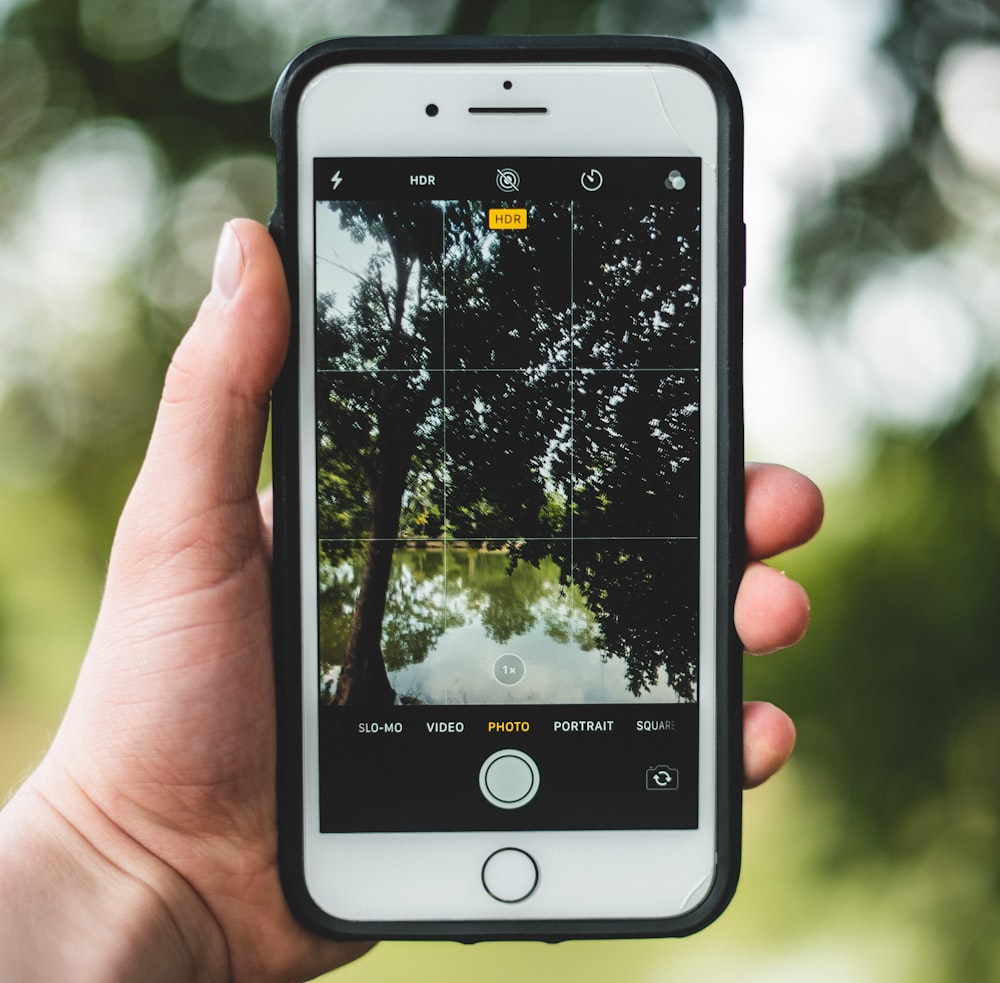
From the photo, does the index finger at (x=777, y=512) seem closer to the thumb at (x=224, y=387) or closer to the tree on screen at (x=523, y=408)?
the tree on screen at (x=523, y=408)

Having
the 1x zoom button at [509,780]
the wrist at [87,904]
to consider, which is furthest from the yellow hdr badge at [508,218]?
the wrist at [87,904]

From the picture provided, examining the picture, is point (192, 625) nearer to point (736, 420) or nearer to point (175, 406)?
point (175, 406)

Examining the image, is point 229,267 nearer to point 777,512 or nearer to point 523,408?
point 523,408

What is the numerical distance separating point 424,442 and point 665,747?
32cm

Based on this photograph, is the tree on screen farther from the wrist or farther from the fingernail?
the wrist

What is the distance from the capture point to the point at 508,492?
0.77 metres

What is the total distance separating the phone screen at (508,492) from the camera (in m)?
0.76

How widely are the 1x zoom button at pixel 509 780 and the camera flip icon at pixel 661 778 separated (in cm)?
9

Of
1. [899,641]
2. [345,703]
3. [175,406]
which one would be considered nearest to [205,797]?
[345,703]

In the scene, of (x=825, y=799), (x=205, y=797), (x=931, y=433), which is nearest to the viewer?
(x=205, y=797)

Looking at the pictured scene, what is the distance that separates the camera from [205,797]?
73 centimetres

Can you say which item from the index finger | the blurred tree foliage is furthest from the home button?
the blurred tree foliage

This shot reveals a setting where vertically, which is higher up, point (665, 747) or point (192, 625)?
point (192, 625)

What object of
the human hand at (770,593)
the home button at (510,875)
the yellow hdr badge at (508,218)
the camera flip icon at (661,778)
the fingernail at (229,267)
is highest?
the yellow hdr badge at (508,218)
